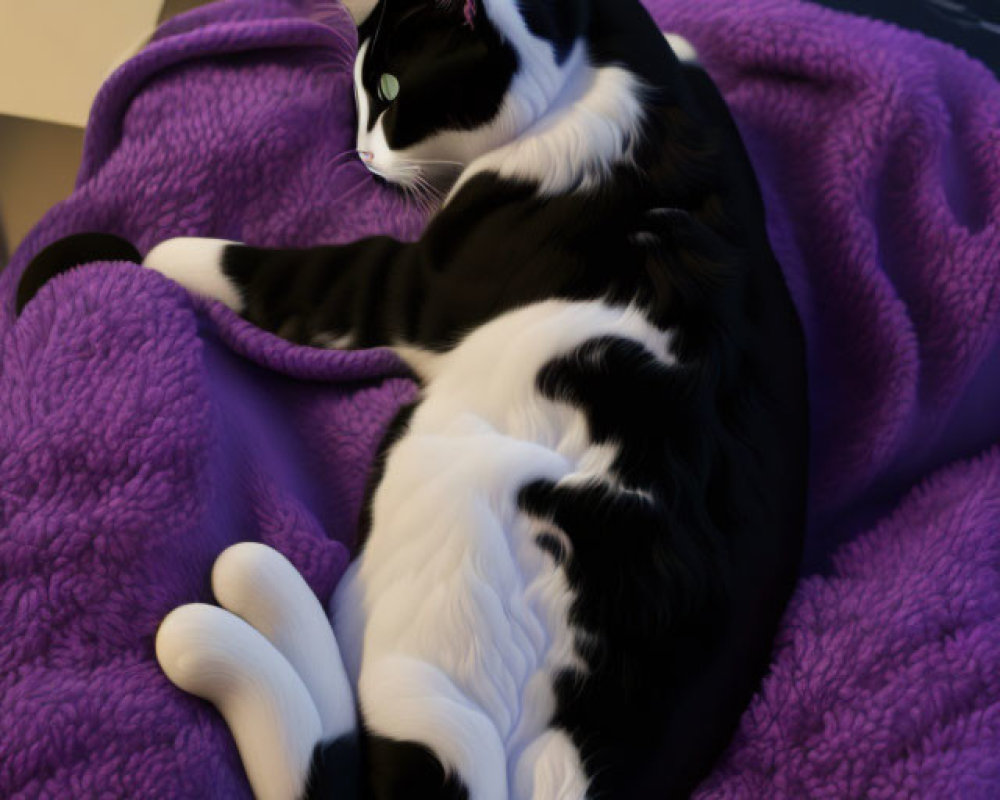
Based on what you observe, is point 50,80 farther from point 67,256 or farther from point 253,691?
point 253,691

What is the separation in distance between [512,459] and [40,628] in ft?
1.25

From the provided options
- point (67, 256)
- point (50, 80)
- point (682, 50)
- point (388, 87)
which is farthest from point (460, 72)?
point (50, 80)

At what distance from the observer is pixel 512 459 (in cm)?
85

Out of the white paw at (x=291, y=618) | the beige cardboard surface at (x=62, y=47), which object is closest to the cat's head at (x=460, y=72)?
the white paw at (x=291, y=618)

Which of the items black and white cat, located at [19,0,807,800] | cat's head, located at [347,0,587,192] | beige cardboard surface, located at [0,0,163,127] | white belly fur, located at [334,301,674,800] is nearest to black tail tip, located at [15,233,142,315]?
black and white cat, located at [19,0,807,800]

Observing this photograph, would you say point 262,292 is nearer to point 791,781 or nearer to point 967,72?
point 791,781

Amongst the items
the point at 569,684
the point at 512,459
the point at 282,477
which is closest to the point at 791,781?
the point at 569,684

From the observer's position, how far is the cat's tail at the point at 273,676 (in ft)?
2.45

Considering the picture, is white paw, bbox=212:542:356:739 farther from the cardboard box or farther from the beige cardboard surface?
the beige cardboard surface

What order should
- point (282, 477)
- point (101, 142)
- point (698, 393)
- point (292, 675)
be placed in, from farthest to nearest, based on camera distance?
1. point (101, 142)
2. point (282, 477)
3. point (698, 393)
4. point (292, 675)

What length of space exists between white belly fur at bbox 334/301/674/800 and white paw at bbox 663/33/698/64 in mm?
375

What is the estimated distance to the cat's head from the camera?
100cm

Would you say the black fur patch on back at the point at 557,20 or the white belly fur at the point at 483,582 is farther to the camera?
the black fur patch on back at the point at 557,20

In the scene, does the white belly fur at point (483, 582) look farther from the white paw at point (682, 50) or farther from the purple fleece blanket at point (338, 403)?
the white paw at point (682, 50)
